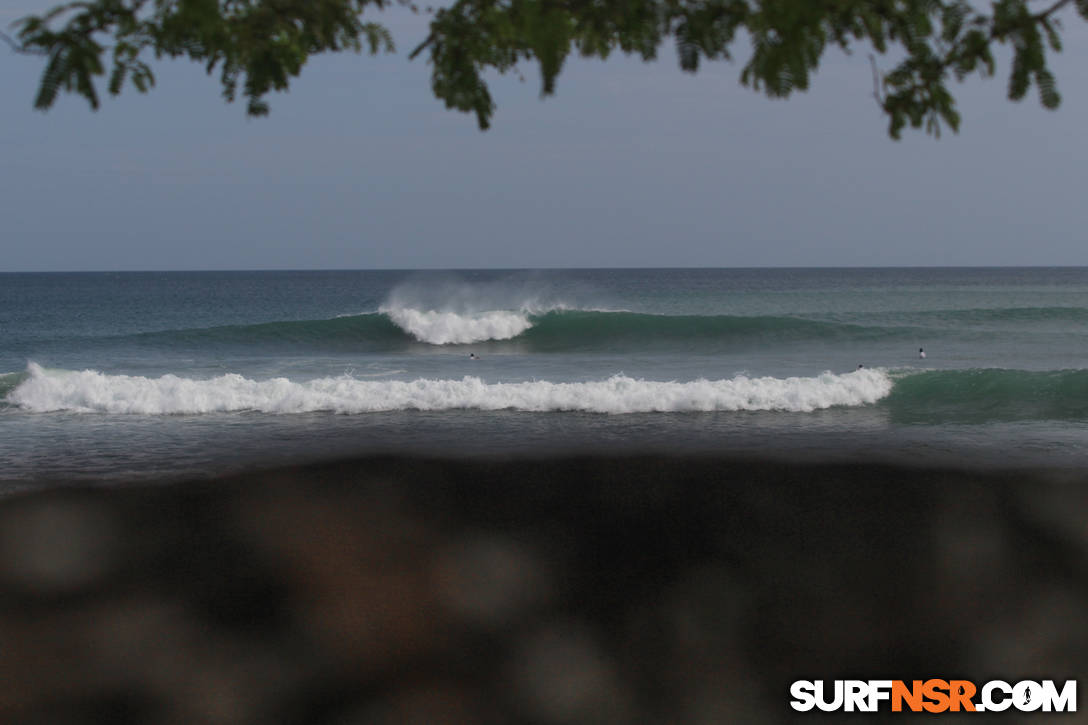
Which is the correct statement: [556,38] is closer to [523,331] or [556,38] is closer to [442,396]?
[442,396]

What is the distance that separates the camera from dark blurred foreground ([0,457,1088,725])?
450 centimetres

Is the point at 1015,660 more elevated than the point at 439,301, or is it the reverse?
the point at 439,301

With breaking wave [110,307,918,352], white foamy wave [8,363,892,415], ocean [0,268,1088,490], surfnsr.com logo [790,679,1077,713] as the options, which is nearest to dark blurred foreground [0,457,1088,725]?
surfnsr.com logo [790,679,1077,713]

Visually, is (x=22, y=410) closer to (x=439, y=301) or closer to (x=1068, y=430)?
(x=1068, y=430)

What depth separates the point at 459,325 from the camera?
25.6 meters

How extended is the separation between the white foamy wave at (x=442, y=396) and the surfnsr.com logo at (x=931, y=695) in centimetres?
854

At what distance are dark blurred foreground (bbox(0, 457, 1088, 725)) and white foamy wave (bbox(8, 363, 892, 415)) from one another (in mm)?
4808

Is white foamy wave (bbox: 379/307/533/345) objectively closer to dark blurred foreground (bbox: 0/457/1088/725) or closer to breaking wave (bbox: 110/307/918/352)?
breaking wave (bbox: 110/307/918/352)

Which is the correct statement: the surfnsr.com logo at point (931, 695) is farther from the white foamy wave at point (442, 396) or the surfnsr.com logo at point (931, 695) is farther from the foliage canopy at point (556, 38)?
the white foamy wave at point (442, 396)

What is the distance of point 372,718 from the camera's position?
426 centimetres

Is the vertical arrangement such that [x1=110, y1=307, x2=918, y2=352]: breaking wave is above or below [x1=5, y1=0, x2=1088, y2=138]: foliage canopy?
below

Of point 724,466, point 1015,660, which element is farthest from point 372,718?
point 724,466

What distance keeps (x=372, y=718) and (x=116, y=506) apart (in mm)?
4774

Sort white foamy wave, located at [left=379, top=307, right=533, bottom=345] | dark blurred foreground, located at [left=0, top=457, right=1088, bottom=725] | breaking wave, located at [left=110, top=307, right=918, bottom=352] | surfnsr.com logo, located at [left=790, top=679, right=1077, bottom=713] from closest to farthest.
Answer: surfnsr.com logo, located at [left=790, top=679, right=1077, bottom=713], dark blurred foreground, located at [left=0, top=457, right=1088, bottom=725], breaking wave, located at [left=110, top=307, right=918, bottom=352], white foamy wave, located at [left=379, top=307, right=533, bottom=345]
